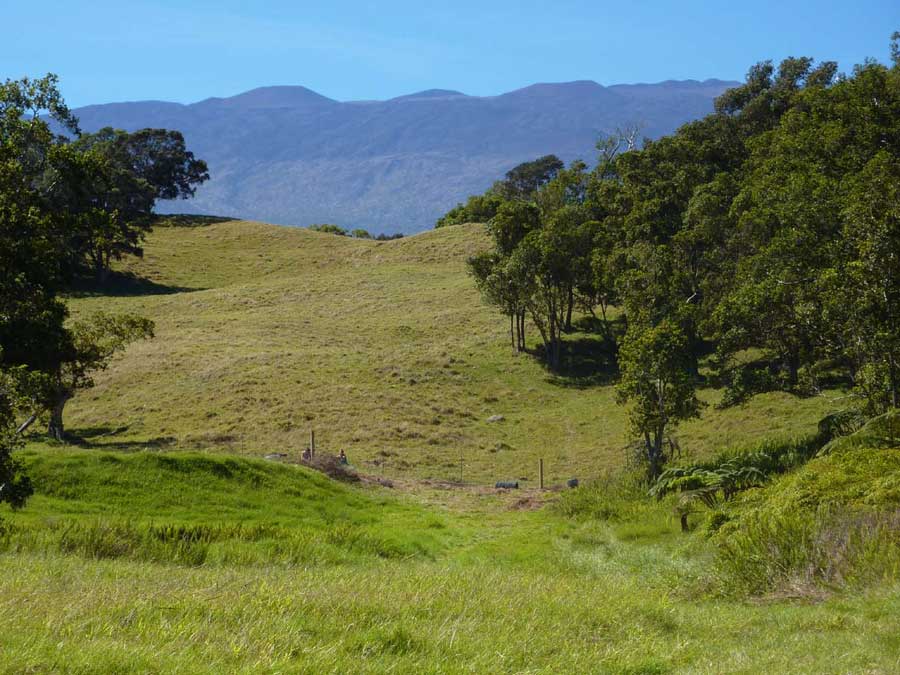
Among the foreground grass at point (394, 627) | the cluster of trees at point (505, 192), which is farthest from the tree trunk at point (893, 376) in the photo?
the cluster of trees at point (505, 192)

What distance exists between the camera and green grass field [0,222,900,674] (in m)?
7.18

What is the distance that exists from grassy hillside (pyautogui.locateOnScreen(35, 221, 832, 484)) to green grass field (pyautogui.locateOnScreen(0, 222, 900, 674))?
254 mm

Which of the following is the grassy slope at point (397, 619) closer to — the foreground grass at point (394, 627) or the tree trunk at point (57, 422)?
the foreground grass at point (394, 627)

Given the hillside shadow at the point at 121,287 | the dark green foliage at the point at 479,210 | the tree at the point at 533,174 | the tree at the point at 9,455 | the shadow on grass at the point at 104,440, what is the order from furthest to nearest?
the tree at the point at 533,174
the dark green foliage at the point at 479,210
the hillside shadow at the point at 121,287
the shadow on grass at the point at 104,440
the tree at the point at 9,455

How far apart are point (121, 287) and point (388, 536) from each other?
76.5 m

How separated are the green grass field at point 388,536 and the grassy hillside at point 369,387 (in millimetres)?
254

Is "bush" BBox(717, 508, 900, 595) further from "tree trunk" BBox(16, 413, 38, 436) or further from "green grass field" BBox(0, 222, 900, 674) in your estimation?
"tree trunk" BBox(16, 413, 38, 436)

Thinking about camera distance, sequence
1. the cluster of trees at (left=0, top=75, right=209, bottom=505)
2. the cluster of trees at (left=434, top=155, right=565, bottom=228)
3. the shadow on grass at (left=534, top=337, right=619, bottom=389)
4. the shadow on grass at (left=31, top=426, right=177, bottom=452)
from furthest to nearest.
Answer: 1. the cluster of trees at (left=434, top=155, right=565, bottom=228)
2. the shadow on grass at (left=534, top=337, right=619, bottom=389)
3. the shadow on grass at (left=31, top=426, right=177, bottom=452)
4. the cluster of trees at (left=0, top=75, right=209, bottom=505)

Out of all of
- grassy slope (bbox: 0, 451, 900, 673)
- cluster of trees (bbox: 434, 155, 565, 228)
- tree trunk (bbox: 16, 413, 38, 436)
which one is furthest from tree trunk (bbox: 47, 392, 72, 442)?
cluster of trees (bbox: 434, 155, 565, 228)

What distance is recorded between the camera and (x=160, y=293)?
8562 cm

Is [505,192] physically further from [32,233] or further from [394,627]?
[394,627]

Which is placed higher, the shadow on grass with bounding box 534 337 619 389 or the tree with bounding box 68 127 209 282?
the tree with bounding box 68 127 209 282

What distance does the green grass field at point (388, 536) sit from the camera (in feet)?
23.6

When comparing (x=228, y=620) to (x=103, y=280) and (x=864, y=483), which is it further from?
(x=103, y=280)
